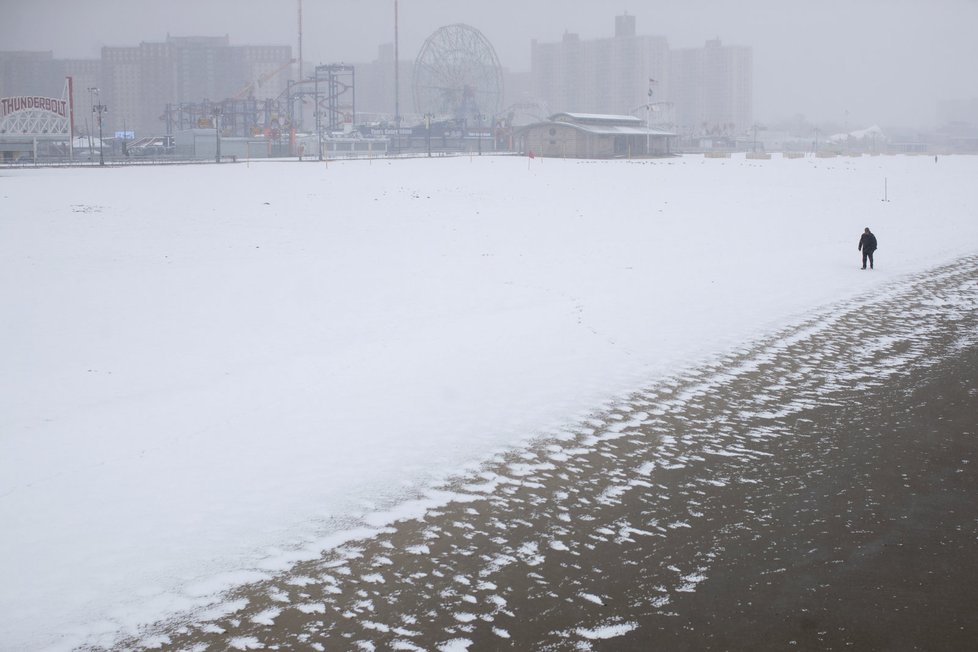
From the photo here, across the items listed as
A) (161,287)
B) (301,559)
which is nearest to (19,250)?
(161,287)

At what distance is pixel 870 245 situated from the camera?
2409 cm

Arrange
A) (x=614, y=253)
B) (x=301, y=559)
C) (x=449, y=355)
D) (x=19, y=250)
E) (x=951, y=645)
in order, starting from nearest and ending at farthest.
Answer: (x=951, y=645)
(x=301, y=559)
(x=449, y=355)
(x=19, y=250)
(x=614, y=253)

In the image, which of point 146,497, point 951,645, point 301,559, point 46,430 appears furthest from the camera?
point 46,430

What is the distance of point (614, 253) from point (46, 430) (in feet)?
57.1

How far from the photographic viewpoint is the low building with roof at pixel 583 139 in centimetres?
9219

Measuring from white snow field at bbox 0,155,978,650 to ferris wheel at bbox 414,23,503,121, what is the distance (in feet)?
368

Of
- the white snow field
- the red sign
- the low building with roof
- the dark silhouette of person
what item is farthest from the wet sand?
the red sign

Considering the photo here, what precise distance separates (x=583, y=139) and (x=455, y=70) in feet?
203

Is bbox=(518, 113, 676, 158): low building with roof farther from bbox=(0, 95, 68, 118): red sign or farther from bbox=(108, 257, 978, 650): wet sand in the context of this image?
bbox=(108, 257, 978, 650): wet sand

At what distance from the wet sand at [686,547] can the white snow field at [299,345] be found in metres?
0.63

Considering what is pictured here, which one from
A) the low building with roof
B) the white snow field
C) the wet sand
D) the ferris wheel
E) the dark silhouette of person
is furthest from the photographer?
the ferris wheel

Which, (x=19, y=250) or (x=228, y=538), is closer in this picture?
(x=228, y=538)

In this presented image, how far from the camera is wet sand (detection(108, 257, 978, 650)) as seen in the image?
700 cm

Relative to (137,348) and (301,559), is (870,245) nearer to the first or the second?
(137,348)
